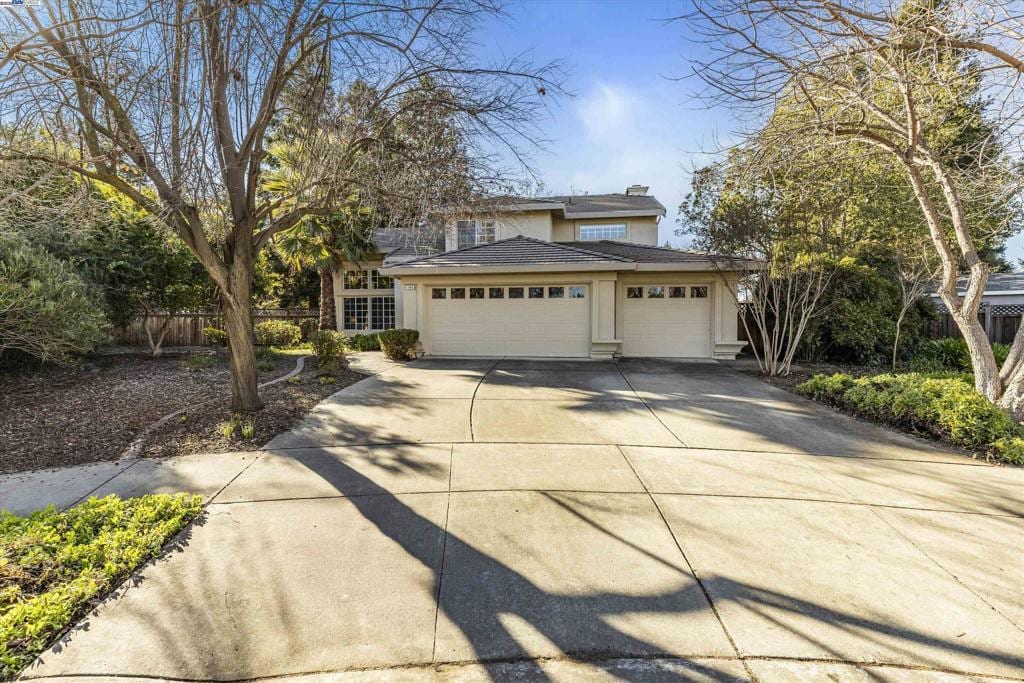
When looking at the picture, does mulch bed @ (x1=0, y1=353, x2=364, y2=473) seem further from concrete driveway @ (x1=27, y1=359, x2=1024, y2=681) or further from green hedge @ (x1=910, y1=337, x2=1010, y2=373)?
green hedge @ (x1=910, y1=337, x2=1010, y2=373)

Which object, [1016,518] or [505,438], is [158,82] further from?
[1016,518]

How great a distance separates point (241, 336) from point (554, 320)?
8.28 meters

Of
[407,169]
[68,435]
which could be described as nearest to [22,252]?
[68,435]

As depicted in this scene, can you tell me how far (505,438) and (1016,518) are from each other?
4.80 m

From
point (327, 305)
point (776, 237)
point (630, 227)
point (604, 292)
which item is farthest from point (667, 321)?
point (327, 305)

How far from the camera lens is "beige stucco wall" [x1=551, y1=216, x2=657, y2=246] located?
1777 centimetres

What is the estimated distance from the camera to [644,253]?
47.7 feet

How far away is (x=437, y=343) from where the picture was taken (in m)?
13.9

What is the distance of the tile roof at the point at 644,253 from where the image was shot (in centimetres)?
1291

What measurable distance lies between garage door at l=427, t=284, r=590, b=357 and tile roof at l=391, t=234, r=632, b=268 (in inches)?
33.0

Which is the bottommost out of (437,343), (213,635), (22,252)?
(213,635)

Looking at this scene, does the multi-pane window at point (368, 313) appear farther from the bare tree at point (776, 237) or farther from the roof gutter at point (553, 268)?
the bare tree at point (776, 237)

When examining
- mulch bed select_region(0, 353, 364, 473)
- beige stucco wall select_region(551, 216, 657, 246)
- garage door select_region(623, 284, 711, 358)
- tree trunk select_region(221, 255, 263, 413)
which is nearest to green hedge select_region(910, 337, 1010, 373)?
garage door select_region(623, 284, 711, 358)

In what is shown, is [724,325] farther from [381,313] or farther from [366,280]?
[366,280]
